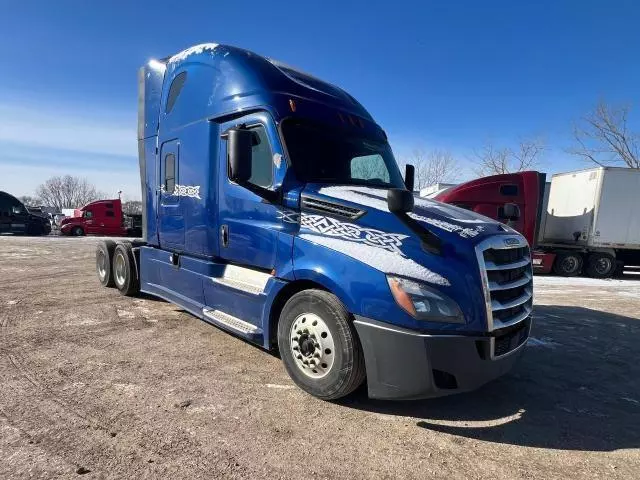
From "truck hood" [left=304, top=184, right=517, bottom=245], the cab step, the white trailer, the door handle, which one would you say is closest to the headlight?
"truck hood" [left=304, top=184, right=517, bottom=245]

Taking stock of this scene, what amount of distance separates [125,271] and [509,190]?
36.3 feet

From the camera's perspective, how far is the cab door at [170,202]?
5.67 m

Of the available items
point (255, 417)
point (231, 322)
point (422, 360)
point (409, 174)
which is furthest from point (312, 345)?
point (409, 174)

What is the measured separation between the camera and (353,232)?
354 cm

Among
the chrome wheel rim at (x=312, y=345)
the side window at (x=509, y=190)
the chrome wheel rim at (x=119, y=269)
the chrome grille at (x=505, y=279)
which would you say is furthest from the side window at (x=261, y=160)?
the side window at (x=509, y=190)

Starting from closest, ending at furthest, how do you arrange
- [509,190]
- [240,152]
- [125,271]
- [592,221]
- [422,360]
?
[422,360], [240,152], [125,271], [509,190], [592,221]

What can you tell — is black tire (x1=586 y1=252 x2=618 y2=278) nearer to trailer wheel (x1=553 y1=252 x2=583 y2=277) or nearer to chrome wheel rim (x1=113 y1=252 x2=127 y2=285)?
trailer wheel (x1=553 y1=252 x2=583 y2=277)

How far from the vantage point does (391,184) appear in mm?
4941

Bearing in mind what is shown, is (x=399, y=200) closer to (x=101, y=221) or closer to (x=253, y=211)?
(x=253, y=211)

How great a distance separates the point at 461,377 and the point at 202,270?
3.20 m

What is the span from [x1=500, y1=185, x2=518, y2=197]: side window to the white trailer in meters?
2.80

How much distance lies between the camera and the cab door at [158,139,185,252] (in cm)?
567

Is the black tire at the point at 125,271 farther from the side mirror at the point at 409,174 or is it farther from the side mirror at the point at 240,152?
the side mirror at the point at 409,174

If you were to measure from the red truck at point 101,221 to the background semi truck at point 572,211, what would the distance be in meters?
23.4
